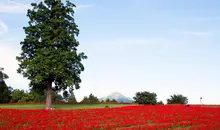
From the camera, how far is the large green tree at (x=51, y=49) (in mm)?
41375

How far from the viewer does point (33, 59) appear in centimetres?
4209

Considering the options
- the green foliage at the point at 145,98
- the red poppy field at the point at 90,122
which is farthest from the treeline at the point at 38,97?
the red poppy field at the point at 90,122

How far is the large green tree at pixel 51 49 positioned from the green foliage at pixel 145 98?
15.6 m

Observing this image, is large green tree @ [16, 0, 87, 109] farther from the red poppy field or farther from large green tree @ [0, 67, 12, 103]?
→ large green tree @ [0, 67, 12, 103]

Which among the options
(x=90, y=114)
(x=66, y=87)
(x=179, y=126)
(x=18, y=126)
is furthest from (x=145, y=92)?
(x=18, y=126)

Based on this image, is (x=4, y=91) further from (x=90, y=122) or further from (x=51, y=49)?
(x=90, y=122)

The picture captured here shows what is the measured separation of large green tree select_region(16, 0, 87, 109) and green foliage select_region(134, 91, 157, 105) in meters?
15.6

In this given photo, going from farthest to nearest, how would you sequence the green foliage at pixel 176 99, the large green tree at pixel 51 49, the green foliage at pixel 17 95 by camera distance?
1. the green foliage at pixel 17 95
2. the green foliage at pixel 176 99
3. the large green tree at pixel 51 49

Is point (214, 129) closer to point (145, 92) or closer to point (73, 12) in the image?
point (73, 12)

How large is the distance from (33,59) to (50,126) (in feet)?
67.1

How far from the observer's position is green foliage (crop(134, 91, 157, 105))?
56.3m

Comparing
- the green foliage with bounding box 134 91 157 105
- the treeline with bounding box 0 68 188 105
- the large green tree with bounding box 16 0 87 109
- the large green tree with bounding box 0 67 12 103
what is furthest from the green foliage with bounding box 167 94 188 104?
the large green tree with bounding box 0 67 12 103

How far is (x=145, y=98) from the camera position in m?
56.2

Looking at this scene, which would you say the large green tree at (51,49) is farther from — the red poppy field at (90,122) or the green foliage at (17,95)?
the green foliage at (17,95)
